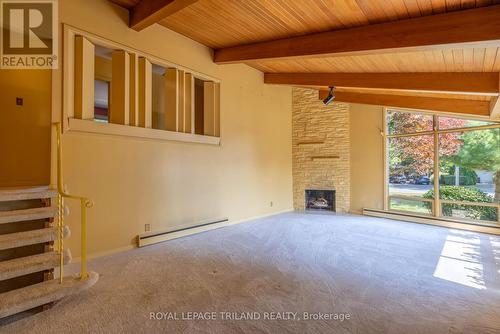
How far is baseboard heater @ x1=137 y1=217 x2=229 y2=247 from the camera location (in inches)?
165

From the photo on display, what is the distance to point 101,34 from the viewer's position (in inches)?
147

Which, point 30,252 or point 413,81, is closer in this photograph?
point 30,252

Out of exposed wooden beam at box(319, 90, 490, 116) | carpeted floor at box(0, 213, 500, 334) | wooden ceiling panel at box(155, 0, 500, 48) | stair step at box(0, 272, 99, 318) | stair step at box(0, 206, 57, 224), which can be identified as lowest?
carpeted floor at box(0, 213, 500, 334)

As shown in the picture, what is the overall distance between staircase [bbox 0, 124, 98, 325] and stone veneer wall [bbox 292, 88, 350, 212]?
605cm

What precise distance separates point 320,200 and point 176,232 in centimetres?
455

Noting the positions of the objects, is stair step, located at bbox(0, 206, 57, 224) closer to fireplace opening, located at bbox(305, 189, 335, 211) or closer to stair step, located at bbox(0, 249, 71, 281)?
stair step, located at bbox(0, 249, 71, 281)

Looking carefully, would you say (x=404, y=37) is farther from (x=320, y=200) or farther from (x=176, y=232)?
(x=320, y=200)

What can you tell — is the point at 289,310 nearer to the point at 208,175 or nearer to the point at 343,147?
the point at 208,175

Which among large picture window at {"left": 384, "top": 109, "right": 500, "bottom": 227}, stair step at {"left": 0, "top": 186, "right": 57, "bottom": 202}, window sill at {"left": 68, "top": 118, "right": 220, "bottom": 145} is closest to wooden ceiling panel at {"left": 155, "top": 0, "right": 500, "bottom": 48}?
window sill at {"left": 68, "top": 118, "right": 220, "bottom": 145}

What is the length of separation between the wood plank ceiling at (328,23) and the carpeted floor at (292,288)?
2662 mm

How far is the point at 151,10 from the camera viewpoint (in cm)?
362

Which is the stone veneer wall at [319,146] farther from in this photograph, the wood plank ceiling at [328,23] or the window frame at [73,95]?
the window frame at [73,95]

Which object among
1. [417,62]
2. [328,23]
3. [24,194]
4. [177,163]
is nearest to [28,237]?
[24,194]

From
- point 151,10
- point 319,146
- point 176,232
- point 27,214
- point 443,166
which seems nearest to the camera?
point 27,214
